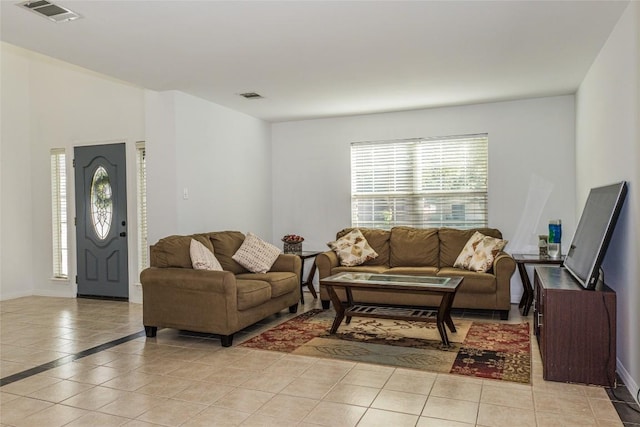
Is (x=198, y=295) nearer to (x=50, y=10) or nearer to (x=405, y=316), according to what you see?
(x=405, y=316)

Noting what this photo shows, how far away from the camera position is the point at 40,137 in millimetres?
6574

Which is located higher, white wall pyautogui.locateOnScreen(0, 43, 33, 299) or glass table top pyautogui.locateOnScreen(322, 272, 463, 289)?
white wall pyautogui.locateOnScreen(0, 43, 33, 299)

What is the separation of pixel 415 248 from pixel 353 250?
2.50 ft

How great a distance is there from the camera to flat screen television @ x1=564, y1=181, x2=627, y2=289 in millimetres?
3025

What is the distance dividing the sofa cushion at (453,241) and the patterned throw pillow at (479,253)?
20 centimetres

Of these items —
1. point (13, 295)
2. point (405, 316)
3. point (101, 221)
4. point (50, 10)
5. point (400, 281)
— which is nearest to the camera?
point (50, 10)

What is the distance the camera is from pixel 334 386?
10.2 feet

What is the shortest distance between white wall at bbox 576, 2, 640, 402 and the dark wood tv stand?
0.12 meters

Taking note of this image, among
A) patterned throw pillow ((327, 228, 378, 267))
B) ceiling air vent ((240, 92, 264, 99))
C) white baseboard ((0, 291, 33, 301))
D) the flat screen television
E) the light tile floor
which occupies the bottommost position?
white baseboard ((0, 291, 33, 301))

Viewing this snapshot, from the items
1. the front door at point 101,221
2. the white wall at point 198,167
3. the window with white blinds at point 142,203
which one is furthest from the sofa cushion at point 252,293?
the front door at point 101,221

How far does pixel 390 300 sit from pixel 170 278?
2.40 m

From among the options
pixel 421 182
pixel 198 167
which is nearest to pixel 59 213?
pixel 198 167

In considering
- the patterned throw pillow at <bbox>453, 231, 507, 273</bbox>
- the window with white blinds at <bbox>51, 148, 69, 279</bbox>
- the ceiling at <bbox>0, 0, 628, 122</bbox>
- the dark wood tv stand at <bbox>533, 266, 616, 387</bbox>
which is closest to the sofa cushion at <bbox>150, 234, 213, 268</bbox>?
the ceiling at <bbox>0, 0, 628, 122</bbox>

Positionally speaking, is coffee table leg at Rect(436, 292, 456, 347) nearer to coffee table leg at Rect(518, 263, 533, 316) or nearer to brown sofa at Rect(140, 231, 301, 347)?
coffee table leg at Rect(518, 263, 533, 316)
